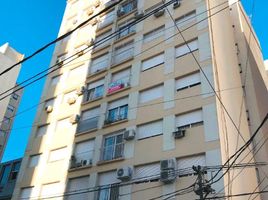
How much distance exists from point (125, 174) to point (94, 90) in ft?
24.4

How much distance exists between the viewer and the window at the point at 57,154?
19.2 metres

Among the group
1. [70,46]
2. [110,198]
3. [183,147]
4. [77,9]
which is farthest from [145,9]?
[110,198]

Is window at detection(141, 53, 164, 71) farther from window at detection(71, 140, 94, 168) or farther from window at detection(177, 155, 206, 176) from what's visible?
window at detection(177, 155, 206, 176)

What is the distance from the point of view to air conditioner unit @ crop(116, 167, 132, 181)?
15.0m

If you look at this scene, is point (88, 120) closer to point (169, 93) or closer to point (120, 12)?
point (169, 93)

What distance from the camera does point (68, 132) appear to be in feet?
65.6

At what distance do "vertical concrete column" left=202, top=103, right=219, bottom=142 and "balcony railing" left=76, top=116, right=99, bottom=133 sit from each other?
22.2 feet

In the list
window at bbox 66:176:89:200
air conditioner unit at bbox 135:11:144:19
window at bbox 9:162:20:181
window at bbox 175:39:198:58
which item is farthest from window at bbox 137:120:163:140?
window at bbox 9:162:20:181

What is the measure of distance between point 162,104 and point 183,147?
9.51 feet

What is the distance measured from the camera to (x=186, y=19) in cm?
1900

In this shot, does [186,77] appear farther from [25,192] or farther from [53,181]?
[25,192]

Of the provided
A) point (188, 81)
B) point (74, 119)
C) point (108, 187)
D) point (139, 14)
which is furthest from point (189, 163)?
point (139, 14)

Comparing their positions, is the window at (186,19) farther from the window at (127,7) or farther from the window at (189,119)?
the window at (189,119)

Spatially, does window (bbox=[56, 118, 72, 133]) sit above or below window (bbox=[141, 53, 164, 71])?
below
